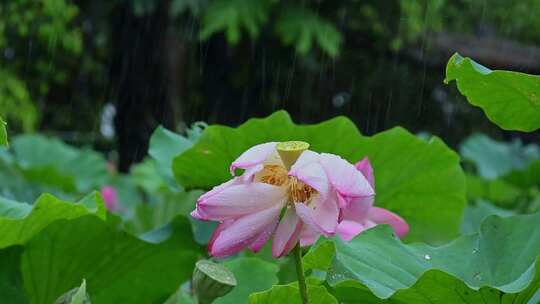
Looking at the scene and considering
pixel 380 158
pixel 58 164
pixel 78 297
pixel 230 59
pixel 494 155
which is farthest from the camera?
pixel 230 59

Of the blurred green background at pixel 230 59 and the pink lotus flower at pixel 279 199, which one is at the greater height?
the pink lotus flower at pixel 279 199

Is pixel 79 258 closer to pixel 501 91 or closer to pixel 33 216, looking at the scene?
pixel 33 216

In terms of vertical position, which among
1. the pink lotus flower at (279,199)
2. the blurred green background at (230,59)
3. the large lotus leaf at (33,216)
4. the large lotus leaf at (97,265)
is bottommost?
the blurred green background at (230,59)

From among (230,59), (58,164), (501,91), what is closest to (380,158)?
(501,91)

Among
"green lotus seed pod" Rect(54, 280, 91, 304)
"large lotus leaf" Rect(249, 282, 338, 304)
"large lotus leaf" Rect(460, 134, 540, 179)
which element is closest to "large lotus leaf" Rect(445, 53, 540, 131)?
"large lotus leaf" Rect(249, 282, 338, 304)

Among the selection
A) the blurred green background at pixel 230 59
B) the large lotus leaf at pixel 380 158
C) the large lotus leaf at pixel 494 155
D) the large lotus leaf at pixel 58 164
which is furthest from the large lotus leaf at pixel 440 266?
the blurred green background at pixel 230 59

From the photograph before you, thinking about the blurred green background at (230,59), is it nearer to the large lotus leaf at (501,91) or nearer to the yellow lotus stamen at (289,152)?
the large lotus leaf at (501,91)

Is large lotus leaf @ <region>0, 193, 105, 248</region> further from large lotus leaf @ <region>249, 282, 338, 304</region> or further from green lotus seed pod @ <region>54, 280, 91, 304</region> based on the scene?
large lotus leaf @ <region>249, 282, 338, 304</region>
